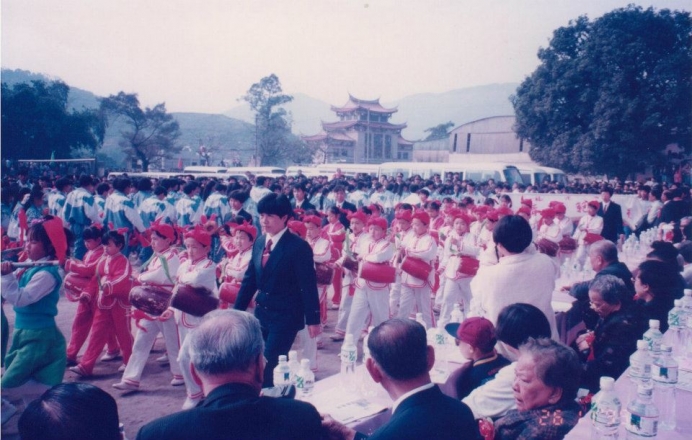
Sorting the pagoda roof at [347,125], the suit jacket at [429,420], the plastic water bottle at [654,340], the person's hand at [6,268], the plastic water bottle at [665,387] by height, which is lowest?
the plastic water bottle at [665,387]

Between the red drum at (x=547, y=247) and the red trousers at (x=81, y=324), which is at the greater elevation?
the red drum at (x=547, y=247)

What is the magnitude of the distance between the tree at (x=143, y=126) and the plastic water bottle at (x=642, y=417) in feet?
106

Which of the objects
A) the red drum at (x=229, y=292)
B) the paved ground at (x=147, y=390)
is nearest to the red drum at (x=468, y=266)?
the paved ground at (x=147, y=390)

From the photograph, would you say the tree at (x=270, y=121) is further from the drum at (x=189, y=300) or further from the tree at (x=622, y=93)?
the drum at (x=189, y=300)

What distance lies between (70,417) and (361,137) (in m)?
47.9

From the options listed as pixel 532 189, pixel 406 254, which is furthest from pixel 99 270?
pixel 532 189

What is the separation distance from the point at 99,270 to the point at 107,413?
379cm

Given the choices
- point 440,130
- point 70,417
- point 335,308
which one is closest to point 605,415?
point 70,417

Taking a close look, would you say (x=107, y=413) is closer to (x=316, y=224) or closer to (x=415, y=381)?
(x=415, y=381)

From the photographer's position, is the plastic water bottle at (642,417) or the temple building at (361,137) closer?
the plastic water bottle at (642,417)

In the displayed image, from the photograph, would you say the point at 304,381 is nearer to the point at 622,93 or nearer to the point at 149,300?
the point at 149,300

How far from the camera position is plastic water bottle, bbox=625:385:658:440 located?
2094mm

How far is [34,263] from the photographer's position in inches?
135

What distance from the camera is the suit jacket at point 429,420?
1.65 meters
